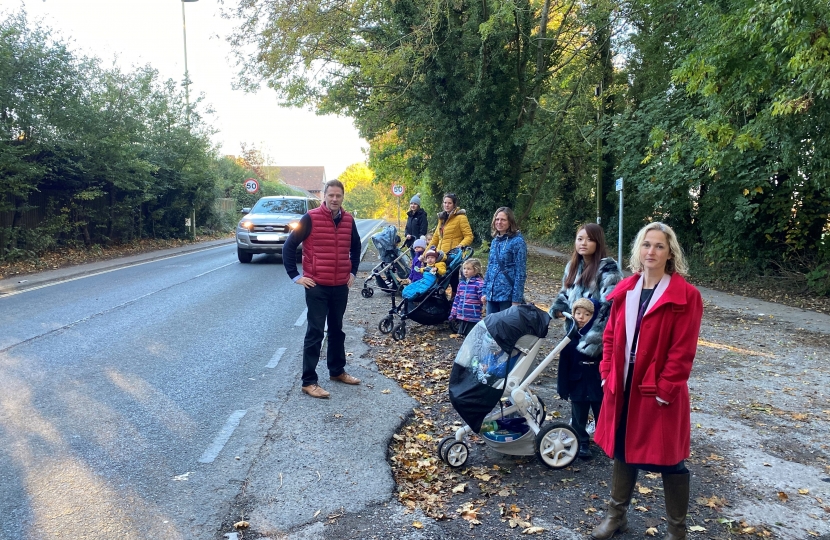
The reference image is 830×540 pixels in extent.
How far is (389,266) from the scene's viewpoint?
1090cm

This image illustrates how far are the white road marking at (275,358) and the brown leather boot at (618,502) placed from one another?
14.5ft

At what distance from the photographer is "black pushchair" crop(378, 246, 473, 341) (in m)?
8.41

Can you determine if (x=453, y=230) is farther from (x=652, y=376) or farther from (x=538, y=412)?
(x=652, y=376)

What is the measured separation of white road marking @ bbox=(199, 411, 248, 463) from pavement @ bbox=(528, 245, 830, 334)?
31.4ft

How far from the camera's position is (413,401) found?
5836mm

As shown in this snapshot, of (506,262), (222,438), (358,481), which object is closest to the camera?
(358,481)

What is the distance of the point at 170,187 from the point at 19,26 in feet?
37.4

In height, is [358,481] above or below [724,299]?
above

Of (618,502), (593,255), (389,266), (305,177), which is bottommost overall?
(618,502)

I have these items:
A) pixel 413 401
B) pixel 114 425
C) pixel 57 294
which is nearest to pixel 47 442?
pixel 114 425

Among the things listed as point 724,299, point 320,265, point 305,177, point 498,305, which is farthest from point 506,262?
point 305,177

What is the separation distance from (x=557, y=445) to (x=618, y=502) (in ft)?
2.88

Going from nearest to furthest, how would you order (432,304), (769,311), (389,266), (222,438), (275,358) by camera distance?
(222,438)
(275,358)
(432,304)
(389,266)
(769,311)

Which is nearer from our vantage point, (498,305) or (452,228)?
(498,305)
